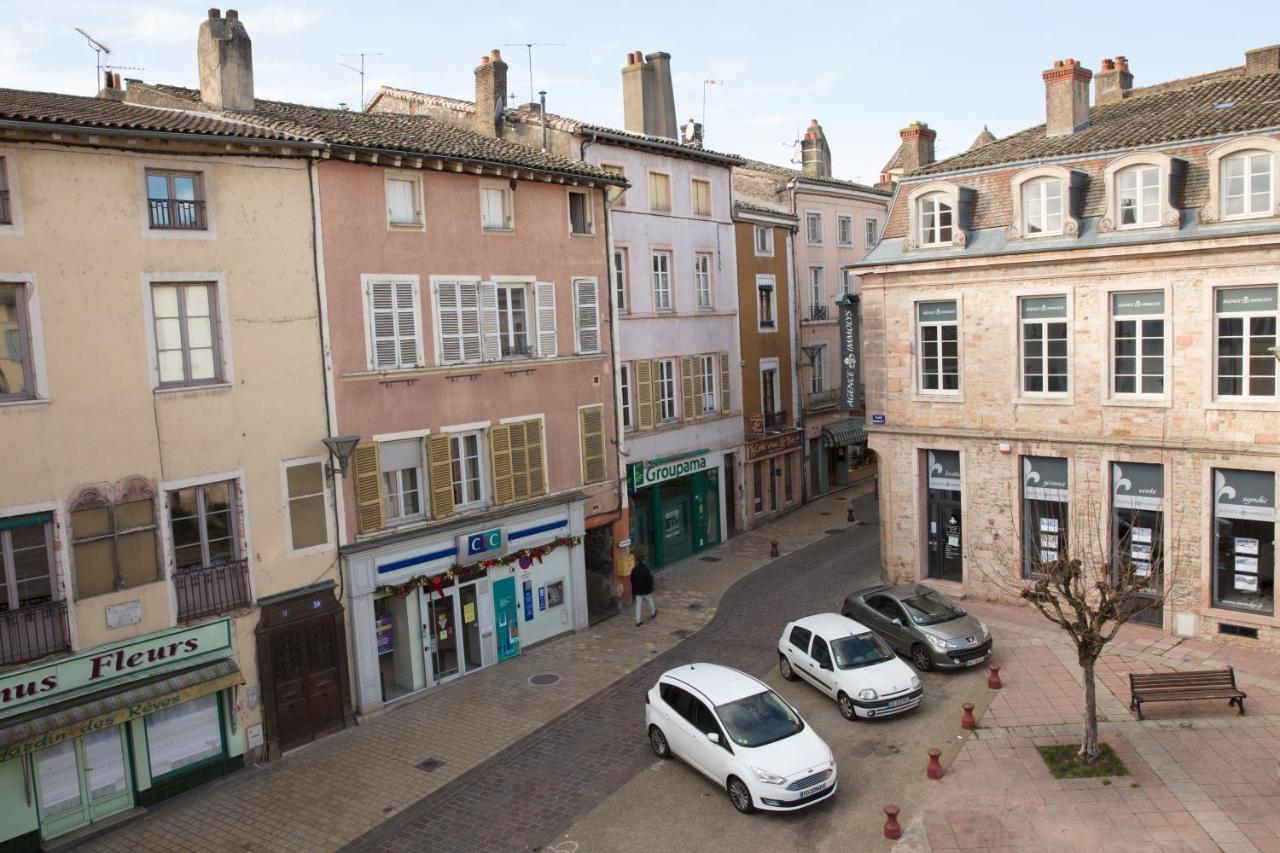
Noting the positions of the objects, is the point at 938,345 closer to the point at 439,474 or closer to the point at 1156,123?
the point at 1156,123

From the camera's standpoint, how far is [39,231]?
1543cm

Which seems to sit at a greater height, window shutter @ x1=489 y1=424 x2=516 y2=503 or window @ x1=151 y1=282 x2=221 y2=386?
window @ x1=151 y1=282 x2=221 y2=386

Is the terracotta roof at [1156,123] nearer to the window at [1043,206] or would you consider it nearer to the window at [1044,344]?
the window at [1043,206]

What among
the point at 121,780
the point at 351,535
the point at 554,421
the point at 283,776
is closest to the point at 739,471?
the point at 554,421

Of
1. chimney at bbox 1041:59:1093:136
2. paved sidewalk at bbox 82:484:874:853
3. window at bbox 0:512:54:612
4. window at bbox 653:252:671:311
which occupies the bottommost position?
paved sidewalk at bbox 82:484:874:853

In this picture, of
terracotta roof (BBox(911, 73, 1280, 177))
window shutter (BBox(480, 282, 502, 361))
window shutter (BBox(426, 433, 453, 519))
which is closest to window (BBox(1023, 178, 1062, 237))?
terracotta roof (BBox(911, 73, 1280, 177))

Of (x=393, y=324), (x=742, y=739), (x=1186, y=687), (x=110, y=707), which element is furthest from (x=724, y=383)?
(x=110, y=707)

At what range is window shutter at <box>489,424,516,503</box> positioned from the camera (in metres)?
22.4

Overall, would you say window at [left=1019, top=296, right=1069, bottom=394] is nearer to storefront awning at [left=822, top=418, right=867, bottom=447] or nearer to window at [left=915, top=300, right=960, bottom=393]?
window at [left=915, top=300, right=960, bottom=393]

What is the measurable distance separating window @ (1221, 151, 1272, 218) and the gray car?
33.3ft

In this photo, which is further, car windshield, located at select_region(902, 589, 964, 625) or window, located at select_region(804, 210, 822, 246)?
window, located at select_region(804, 210, 822, 246)

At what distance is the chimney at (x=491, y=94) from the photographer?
2712 cm

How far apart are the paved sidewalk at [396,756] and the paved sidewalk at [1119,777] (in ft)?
26.0

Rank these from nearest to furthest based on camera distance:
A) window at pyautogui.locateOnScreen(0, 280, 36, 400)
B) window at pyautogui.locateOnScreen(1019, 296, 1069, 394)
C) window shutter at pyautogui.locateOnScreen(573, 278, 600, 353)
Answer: window at pyautogui.locateOnScreen(0, 280, 36, 400), window at pyautogui.locateOnScreen(1019, 296, 1069, 394), window shutter at pyautogui.locateOnScreen(573, 278, 600, 353)
